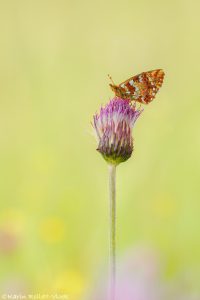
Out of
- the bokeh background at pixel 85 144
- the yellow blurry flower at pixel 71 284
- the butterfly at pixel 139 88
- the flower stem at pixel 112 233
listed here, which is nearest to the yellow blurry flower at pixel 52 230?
the bokeh background at pixel 85 144

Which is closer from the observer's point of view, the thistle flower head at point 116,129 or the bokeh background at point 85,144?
the thistle flower head at point 116,129

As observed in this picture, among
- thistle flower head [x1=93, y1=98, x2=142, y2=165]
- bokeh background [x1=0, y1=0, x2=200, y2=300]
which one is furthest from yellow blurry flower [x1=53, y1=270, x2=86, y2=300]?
thistle flower head [x1=93, y1=98, x2=142, y2=165]

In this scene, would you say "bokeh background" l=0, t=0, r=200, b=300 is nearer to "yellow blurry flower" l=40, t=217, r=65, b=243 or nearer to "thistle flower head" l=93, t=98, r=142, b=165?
"yellow blurry flower" l=40, t=217, r=65, b=243

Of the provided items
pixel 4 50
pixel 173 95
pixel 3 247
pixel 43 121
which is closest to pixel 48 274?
pixel 3 247

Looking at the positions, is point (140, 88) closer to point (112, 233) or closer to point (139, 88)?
point (139, 88)

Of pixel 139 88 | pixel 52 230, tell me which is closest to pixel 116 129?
pixel 139 88

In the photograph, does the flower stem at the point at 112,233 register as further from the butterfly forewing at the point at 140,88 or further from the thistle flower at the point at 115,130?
the butterfly forewing at the point at 140,88
